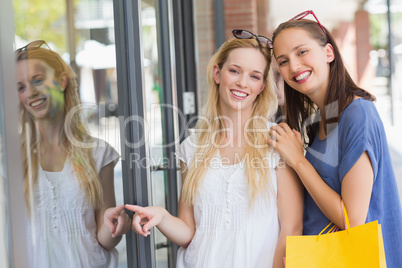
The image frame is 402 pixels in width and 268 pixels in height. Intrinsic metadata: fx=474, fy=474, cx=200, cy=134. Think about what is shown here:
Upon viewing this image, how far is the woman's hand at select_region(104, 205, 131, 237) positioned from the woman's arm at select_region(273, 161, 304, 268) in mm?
589

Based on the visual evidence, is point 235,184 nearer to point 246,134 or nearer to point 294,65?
point 246,134

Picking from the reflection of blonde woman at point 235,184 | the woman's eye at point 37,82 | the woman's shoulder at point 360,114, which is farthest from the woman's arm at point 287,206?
the woman's eye at point 37,82

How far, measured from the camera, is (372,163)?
1.54 metres

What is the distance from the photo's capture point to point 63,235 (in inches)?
59.8

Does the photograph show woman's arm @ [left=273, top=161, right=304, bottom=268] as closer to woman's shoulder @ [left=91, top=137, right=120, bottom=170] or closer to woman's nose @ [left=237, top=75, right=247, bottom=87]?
woman's nose @ [left=237, top=75, right=247, bottom=87]

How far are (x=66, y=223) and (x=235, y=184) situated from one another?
2.03ft

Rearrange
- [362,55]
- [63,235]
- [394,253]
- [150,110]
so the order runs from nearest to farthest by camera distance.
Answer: [63,235] → [394,253] → [150,110] → [362,55]

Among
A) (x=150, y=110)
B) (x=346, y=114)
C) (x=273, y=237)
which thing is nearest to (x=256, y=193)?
(x=273, y=237)

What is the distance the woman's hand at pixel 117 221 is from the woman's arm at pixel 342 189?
65 cm

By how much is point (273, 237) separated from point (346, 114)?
51cm

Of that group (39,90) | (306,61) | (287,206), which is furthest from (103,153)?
(306,61)

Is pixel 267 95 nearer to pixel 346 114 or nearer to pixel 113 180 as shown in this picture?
pixel 346 114

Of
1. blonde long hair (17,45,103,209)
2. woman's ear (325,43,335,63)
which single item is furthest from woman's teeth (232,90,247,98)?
blonde long hair (17,45,103,209)

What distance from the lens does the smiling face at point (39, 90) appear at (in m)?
1.25
